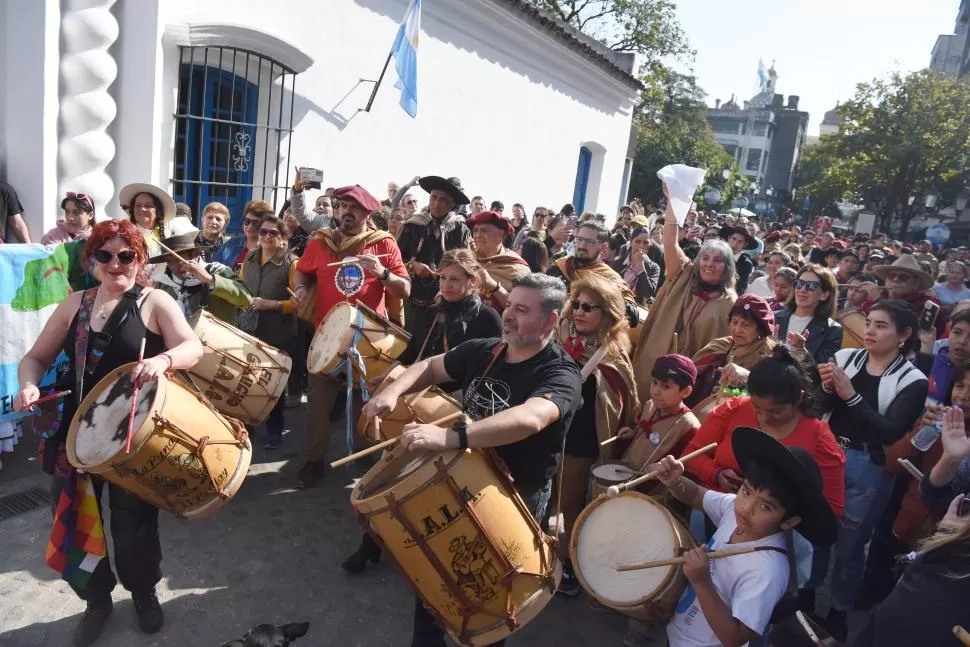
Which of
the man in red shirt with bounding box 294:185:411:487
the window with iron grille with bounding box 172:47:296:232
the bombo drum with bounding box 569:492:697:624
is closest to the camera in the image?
the bombo drum with bounding box 569:492:697:624

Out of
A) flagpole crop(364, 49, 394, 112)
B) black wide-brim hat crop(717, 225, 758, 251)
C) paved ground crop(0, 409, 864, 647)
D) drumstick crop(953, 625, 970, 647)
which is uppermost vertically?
flagpole crop(364, 49, 394, 112)

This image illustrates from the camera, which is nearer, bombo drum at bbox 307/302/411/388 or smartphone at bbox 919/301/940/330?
bombo drum at bbox 307/302/411/388

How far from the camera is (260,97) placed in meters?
8.20

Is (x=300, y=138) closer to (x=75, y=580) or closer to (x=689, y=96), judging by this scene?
(x=75, y=580)

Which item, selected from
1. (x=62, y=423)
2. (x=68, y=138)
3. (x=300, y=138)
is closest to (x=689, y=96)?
(x=300, y=138)

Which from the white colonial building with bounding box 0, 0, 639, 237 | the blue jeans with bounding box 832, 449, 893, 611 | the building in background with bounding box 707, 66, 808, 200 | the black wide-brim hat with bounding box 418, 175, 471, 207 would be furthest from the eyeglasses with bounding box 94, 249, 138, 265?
the building in background with bounding box 707, 66, 808, 200

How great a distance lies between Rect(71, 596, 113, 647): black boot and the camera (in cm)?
304

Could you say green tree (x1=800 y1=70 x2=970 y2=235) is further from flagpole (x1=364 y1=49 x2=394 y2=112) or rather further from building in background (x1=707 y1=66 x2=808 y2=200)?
building in background (x1=707 y1=66 x2=808 y2=200)

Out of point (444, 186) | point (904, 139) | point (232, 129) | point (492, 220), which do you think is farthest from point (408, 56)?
point (904, 139)

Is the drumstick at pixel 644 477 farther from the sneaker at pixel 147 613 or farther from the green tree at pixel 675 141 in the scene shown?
the green tree at pixel 675 141

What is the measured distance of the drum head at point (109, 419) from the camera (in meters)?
2.72

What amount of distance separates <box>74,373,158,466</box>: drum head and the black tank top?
0.50 ft

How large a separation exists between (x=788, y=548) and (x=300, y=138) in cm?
782

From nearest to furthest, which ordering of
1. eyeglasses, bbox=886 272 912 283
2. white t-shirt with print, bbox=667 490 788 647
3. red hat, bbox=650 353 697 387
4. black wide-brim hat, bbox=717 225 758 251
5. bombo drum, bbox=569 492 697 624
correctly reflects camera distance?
white t-shirt with print, bbox=667 490 788 647 < bombo drum, bbox=569 492 697 624 < red hat, bbox=650 353 697 387 < eyeglasses, bbox=886 272 912 283 < black wide-brim hat, bbox=717 225 758 251
